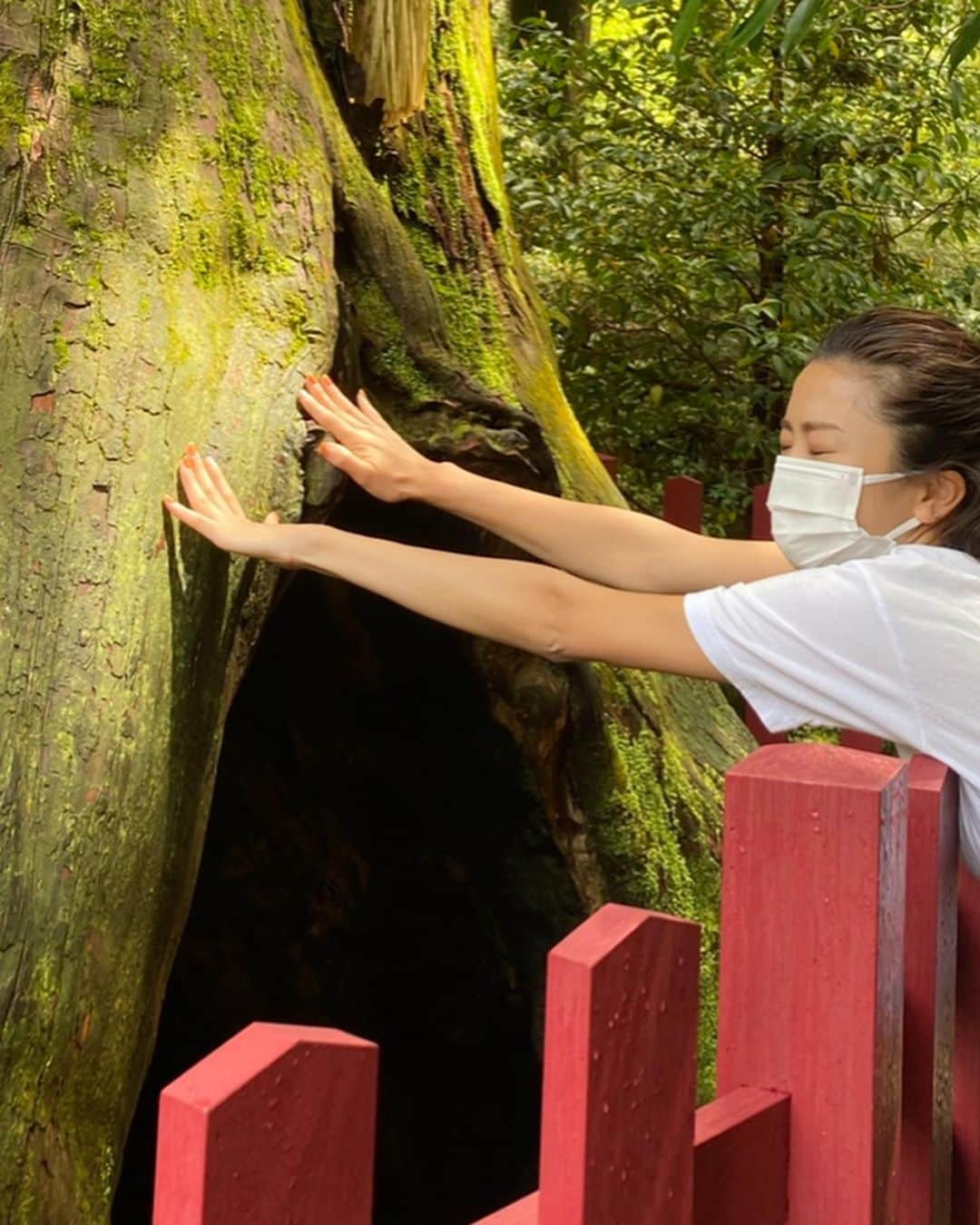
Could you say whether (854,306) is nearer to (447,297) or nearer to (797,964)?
(447,297)

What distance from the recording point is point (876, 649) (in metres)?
1.89

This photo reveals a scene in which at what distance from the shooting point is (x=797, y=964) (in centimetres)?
121

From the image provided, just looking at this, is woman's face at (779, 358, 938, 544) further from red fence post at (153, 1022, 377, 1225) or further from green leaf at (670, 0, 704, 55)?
red fence post at (153, 1022, 377, 1225)

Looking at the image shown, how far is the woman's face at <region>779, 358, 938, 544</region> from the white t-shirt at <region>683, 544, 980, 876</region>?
0.15m

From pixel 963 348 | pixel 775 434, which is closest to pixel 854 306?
pixel 775 434

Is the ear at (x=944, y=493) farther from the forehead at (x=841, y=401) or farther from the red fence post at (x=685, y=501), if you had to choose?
the red fence post at (x=685, y=501)

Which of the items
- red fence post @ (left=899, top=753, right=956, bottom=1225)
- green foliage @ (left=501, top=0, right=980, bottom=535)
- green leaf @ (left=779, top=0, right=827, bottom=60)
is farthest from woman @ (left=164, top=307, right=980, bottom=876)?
green foliage @ (left=501, top=0, right=980, bottom=535)

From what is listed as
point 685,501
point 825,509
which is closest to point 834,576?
point 825,509

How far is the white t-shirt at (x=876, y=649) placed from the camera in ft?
6.04

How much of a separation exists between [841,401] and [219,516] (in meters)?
0.89

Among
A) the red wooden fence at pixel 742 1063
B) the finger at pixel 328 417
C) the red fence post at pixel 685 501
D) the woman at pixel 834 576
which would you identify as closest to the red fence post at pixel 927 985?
the red wooden fence at pixel 742 1063

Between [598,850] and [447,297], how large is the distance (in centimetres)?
118

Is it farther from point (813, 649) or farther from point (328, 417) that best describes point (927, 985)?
point (328, 417)

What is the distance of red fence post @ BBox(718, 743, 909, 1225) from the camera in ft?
3.87
